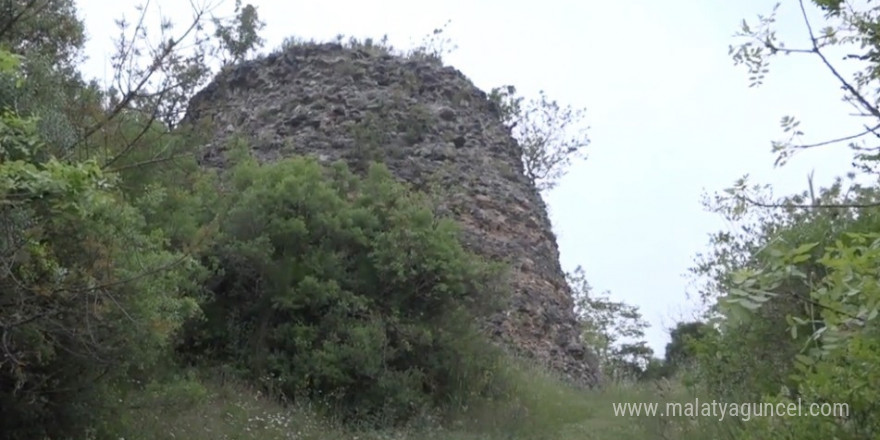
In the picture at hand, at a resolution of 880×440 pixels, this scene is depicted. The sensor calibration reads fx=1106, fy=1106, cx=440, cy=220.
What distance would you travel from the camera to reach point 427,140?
23297 millimetres

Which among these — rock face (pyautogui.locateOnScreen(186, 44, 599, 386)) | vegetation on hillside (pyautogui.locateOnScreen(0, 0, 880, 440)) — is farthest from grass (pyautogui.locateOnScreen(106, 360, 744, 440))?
rock face (pyautogui.locateOnScreen(186, 44, 599, 386))

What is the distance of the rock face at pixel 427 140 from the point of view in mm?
21250

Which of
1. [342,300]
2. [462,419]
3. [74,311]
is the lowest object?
[74,311]

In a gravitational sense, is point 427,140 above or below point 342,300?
above

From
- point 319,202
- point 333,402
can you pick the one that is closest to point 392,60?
point 319,202

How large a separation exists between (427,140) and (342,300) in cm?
854

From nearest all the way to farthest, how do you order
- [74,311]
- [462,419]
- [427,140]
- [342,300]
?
1. [74,311]
2. [462,419]
3. [342,300]
4. [427,140]

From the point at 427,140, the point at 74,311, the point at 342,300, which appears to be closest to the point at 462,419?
the point at 342,300

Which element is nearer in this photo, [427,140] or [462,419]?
[462,419]

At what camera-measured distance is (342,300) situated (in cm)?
1530

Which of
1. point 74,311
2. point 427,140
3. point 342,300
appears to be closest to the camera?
point 74,311

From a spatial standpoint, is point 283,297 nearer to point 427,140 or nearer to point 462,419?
point 462,419

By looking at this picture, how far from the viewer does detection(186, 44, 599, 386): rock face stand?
837 inches

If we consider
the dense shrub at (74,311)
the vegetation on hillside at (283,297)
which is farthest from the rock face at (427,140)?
the dense shrub at (74,311)
